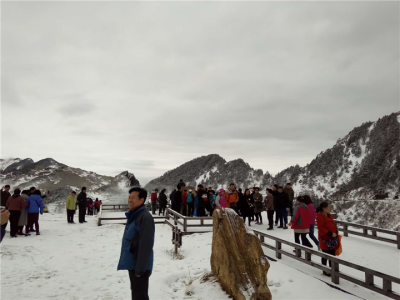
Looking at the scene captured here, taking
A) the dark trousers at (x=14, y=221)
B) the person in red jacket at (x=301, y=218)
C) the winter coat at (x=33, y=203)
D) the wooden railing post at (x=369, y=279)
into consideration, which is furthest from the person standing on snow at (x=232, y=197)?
the dark trousers at (x=14, y=221)

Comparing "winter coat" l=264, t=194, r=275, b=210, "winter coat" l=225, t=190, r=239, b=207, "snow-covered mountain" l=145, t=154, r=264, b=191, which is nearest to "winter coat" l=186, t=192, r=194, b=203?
"winter coat" l=225, t=190, r=239, b=207

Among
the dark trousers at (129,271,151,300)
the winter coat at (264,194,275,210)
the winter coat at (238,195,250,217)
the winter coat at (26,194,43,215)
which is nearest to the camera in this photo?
the dark trousers at (129,271,151,300)

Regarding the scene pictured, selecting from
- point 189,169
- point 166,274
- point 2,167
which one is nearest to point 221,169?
point 189,169

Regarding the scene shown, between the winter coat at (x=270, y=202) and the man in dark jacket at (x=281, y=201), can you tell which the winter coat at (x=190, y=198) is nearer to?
the winter coat at (x=270, y=202)

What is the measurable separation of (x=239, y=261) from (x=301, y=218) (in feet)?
11.5

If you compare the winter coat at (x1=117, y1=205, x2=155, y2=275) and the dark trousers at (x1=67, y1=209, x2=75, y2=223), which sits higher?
the winter coat at (x1=117, y1=205, x2=155, y2=275)

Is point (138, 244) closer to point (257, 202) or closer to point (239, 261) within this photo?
point (239, 261)

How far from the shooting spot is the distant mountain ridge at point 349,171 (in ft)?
126

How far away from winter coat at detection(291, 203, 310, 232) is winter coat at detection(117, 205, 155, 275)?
5.70 meters

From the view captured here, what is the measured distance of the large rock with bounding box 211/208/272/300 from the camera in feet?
17.3

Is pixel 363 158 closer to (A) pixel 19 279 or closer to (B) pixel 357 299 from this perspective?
(B) pixel 357 299

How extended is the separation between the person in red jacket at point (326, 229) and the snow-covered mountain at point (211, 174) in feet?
168

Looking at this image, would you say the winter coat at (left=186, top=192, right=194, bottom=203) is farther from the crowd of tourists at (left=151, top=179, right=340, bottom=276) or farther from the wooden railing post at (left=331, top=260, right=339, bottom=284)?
the wooden railing post at (left=331, top=260, right=339, bottom=284)

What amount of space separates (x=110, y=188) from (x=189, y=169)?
24055 millimetres
